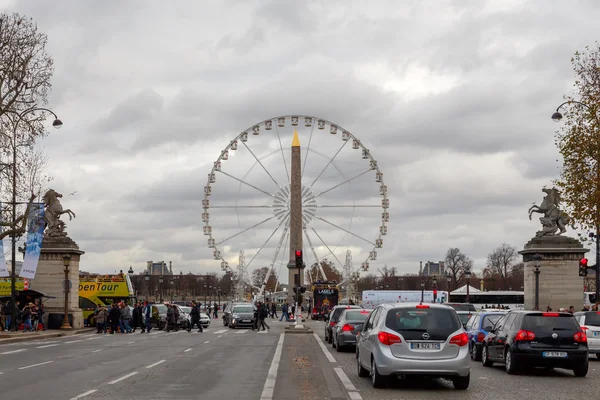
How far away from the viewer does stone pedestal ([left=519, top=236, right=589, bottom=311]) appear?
46906 mm

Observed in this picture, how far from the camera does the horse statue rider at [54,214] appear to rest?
5391 cm

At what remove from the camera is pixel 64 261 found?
160 ft

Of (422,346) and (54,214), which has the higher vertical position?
(54,214)

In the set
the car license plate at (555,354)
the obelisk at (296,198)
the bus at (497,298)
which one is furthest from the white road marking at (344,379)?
the bus at (497,298)

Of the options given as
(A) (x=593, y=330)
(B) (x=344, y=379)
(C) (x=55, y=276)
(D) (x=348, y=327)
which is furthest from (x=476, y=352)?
(C) (x=55, y=276)

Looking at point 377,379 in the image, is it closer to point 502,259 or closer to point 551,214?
point 551,214

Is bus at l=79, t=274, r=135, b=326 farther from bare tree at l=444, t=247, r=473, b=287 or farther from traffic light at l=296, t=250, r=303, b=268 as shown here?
bare tree at l=444, t=247, r=473, b=287

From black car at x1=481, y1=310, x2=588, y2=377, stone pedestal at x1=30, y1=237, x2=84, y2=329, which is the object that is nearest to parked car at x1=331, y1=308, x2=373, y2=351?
black car at x1=481, y1=310, x2=588, y2=377

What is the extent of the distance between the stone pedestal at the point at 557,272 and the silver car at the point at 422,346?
32015 millimetres

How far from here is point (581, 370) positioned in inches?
792

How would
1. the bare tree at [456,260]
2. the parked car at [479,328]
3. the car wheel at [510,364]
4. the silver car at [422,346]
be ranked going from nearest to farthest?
the silver car at [422,346], the car wheel at [510,364], the parked car at [479,328], the bare tree at [456,260]

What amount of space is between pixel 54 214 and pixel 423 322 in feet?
138

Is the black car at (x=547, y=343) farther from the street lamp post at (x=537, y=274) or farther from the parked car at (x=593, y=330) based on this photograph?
the street lamp post at (x=537, y=274)

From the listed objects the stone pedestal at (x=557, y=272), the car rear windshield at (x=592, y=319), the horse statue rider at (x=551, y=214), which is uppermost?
the horse statue rider at (x=551, y=214)
